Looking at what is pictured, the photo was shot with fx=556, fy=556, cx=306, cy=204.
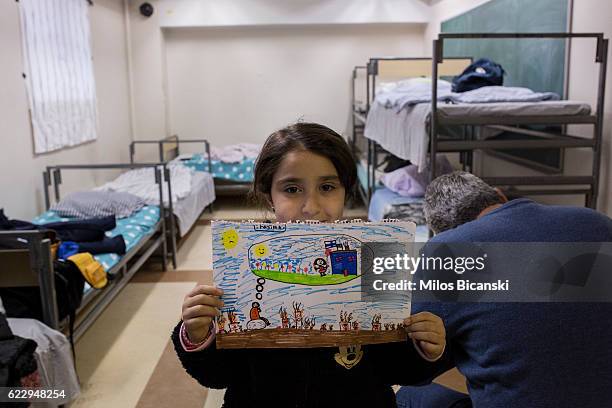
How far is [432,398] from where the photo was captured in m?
1.56

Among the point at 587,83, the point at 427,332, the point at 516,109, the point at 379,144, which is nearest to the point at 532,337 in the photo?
the point at 427,332

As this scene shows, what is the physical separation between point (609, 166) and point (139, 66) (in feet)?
18.1

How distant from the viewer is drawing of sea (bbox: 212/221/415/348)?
860 millimetres

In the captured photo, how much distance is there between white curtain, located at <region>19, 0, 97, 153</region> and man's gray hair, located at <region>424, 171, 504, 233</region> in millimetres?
3336

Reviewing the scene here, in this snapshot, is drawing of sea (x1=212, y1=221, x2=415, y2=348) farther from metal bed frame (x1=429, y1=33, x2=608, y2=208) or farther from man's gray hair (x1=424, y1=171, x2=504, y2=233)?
metal bed frame (x1=429, y1=33, x2=608, y2=208)

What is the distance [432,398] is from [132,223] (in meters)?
2.55

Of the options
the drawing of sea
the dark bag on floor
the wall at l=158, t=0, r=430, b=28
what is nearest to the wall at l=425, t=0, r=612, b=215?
the drawing of sea

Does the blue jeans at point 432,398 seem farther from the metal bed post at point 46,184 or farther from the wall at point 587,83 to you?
the metal bed post at point 46,184

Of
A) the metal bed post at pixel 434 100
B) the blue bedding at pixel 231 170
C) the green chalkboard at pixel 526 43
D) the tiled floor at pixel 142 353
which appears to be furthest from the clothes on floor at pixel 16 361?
the blue bedding at pixel 231 170

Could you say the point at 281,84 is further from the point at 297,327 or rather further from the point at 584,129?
the point at 297,327

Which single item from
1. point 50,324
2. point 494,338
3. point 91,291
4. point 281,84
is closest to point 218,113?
point 281,84

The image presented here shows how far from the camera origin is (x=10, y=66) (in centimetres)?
375

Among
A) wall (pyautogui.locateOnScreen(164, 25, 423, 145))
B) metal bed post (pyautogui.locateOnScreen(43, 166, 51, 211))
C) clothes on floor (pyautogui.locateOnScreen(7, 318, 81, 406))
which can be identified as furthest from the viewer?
wall (pyautogui.locateOnScreen(164, 25, 423, 145))

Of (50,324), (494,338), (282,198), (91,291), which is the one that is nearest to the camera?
(282,198)
